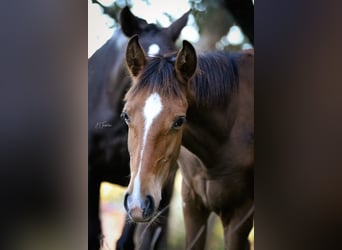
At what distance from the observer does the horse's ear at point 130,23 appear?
1652mm

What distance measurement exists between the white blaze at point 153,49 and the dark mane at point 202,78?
3cm

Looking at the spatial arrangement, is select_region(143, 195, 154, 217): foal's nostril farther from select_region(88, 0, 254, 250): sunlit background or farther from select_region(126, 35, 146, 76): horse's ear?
select_region(126, 35, 146, 76): horse's ear

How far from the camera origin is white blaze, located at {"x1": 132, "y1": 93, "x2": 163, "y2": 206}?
1.51 metres

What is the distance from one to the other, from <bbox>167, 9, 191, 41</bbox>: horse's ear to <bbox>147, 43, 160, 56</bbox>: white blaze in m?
0.08

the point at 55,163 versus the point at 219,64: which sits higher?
the point at 219,64

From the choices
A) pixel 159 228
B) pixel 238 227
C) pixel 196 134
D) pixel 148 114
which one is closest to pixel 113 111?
pixel 148 114

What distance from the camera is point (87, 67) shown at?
171cm

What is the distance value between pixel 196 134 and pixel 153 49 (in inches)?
16.4

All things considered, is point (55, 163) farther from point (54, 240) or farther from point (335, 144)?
point (335, 144)

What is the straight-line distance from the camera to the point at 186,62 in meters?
1.57

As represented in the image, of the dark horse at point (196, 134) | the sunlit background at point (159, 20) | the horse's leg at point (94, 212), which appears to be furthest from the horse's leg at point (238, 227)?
the sunlit background at point (159, 20)

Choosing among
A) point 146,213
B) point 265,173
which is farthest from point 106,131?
point 265,173

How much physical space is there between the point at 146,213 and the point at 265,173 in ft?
1.82

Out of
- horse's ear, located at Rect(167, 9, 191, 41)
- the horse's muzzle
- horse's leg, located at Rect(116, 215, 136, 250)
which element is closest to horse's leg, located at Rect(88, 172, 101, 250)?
horse's leg, located at Rect(116, 215, 136, 250)
